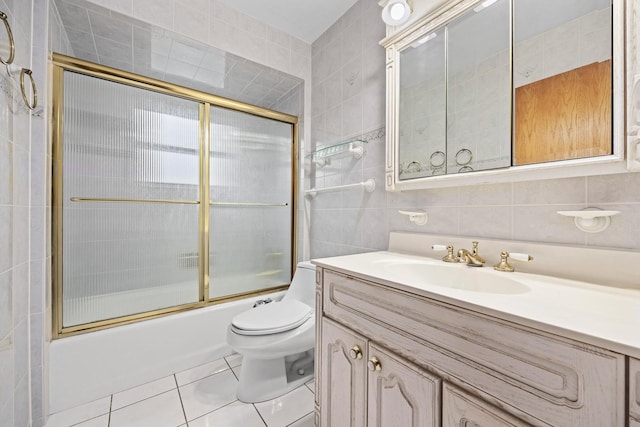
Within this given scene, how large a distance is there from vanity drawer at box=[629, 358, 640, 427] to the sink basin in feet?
1.14

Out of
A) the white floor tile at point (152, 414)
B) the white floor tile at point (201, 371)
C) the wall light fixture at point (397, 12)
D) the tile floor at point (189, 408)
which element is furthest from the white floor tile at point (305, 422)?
the wall light fixture at point (397, 12)

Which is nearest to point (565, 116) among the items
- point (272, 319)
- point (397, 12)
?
point (397, 12)

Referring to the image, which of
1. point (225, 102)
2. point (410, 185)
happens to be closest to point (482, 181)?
point (410, 185)

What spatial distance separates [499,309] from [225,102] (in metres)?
1.97

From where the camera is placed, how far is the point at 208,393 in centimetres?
138

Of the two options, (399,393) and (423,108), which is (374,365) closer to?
(399,393)

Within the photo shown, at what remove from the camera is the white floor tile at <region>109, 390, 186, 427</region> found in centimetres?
118

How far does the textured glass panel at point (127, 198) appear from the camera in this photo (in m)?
1.39

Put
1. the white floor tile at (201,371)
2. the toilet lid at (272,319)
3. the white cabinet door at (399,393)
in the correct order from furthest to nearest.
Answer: the white floor tile at (201,371)
the toilet lid at (272,319)
the white cabinet door at (399,393)

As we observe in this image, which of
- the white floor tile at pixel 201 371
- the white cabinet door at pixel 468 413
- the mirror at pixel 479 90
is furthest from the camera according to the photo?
the white floor tile at pixel 201 371

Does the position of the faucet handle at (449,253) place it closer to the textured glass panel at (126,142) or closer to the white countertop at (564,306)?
the white countertop at (564,306)

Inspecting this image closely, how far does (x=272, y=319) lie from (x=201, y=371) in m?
0.67

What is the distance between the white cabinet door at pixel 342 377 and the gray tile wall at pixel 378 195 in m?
0.64

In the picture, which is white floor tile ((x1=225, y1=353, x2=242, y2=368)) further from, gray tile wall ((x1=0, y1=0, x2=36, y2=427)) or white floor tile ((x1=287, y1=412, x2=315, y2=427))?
gray tile wall ((x1=0, y1=0, x2=36, y2=427))
